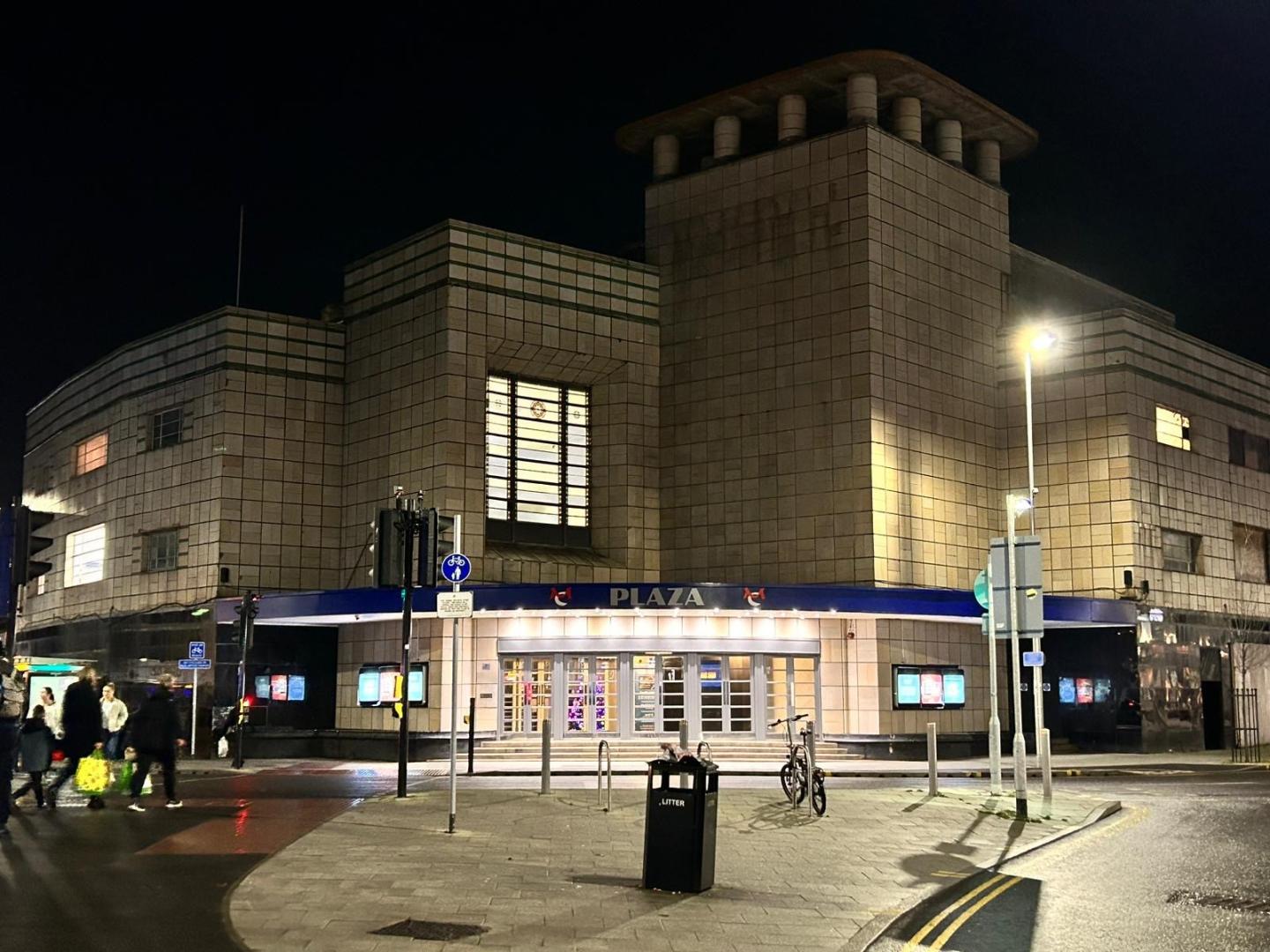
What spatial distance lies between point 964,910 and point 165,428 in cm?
3861

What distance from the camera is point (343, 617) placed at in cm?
3900

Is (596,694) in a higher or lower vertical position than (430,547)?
lower

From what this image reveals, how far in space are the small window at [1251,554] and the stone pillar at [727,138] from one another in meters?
22.0

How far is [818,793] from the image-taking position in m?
20.4

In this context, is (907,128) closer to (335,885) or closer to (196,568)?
(196,568)

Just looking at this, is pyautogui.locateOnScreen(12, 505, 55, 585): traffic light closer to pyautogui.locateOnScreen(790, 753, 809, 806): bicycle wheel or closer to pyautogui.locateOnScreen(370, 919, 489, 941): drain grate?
pyautogui.locateOnScreen(370, 919, 489, 941): drain grate

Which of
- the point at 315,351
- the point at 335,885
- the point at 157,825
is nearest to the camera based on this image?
the point at 335,885

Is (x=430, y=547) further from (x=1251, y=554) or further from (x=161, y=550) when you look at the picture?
(x=1251, y=554)

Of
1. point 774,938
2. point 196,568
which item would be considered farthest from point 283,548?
point 774,938

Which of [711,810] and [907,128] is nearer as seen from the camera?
[711,810]

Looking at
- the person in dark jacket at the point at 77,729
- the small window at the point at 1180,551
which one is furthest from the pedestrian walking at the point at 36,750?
the small window at the point at 1180,551

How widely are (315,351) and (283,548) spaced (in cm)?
671

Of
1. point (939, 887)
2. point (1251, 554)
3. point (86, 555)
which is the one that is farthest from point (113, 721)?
point (1251, 554)

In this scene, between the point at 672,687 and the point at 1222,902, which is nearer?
the point at 1222,902
